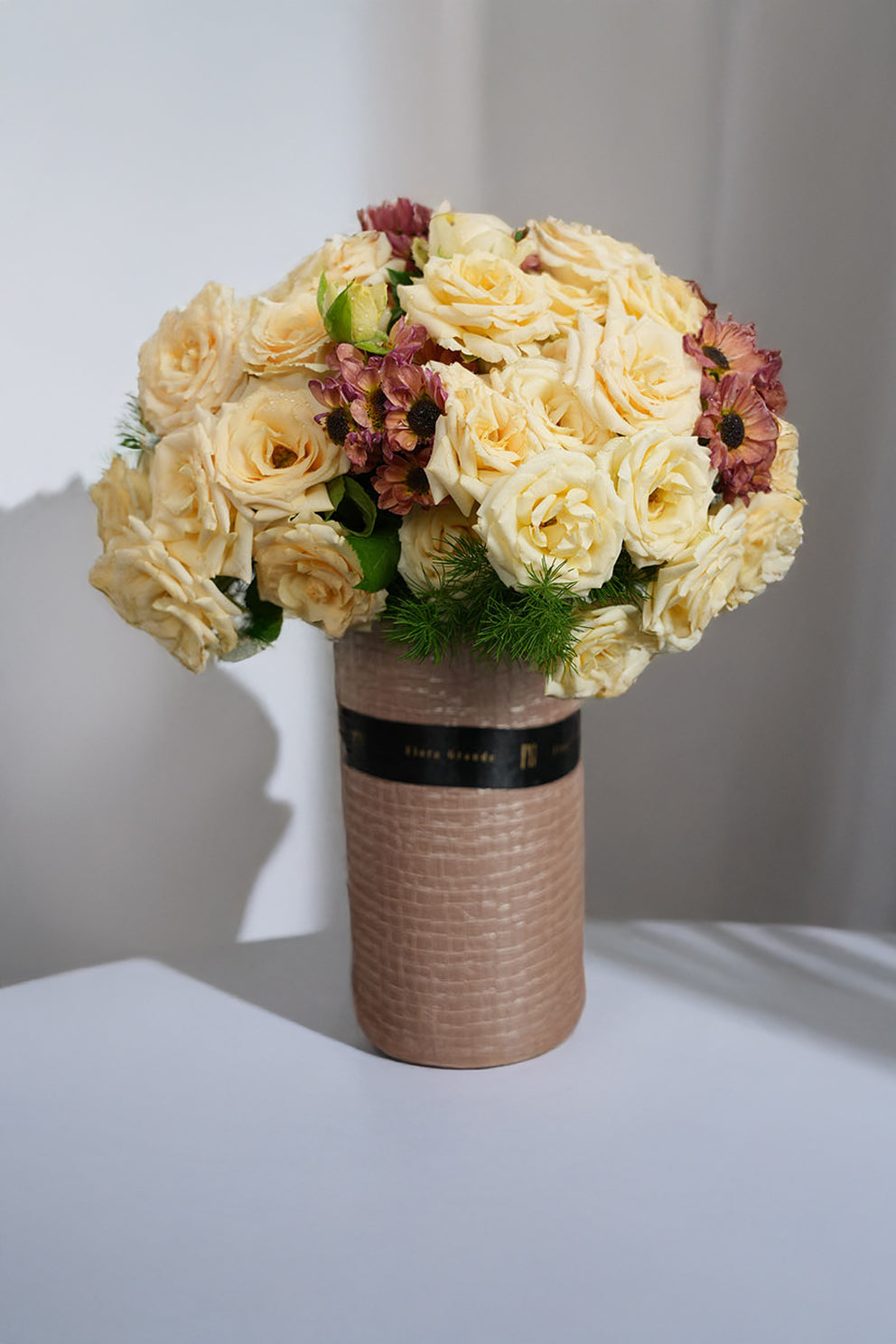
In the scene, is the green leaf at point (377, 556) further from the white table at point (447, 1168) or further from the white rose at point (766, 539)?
the white table at point (447, 1168)

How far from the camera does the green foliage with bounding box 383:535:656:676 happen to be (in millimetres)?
683

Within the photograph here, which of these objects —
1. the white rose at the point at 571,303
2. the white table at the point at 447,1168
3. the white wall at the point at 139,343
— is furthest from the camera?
the white wall at the point at 139,343

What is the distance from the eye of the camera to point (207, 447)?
703 mm

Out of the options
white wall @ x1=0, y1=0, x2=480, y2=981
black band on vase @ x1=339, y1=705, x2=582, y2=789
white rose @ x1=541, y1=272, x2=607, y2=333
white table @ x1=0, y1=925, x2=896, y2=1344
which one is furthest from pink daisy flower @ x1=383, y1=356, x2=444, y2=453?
white wall @ x1=0, y1=0, x2=480, y2=981

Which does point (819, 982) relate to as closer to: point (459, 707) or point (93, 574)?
point (459, 707)

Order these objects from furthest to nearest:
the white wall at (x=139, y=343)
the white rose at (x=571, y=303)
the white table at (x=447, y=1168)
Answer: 1. the white wall at (x=139, y=343)
2. the white rose at (x=571, y=303)
3. the white table at (x=447, y=1168)

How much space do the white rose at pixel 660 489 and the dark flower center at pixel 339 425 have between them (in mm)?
158

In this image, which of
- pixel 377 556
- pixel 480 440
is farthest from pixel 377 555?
pixel 480 440

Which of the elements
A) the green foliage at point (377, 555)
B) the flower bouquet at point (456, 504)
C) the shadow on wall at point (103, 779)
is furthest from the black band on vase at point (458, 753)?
the shadow on wall at point (103, 779)

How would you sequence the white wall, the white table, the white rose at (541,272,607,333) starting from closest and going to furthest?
the white table, the white rose at (541,272,607,333), the white wall

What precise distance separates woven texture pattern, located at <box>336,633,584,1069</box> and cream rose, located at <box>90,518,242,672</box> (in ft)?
0.37

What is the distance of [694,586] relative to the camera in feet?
2.30

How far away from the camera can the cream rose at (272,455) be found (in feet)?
2.30

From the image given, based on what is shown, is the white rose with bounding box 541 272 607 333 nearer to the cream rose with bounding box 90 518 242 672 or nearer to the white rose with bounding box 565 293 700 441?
the white rose with bounding box 565 293 700 441
